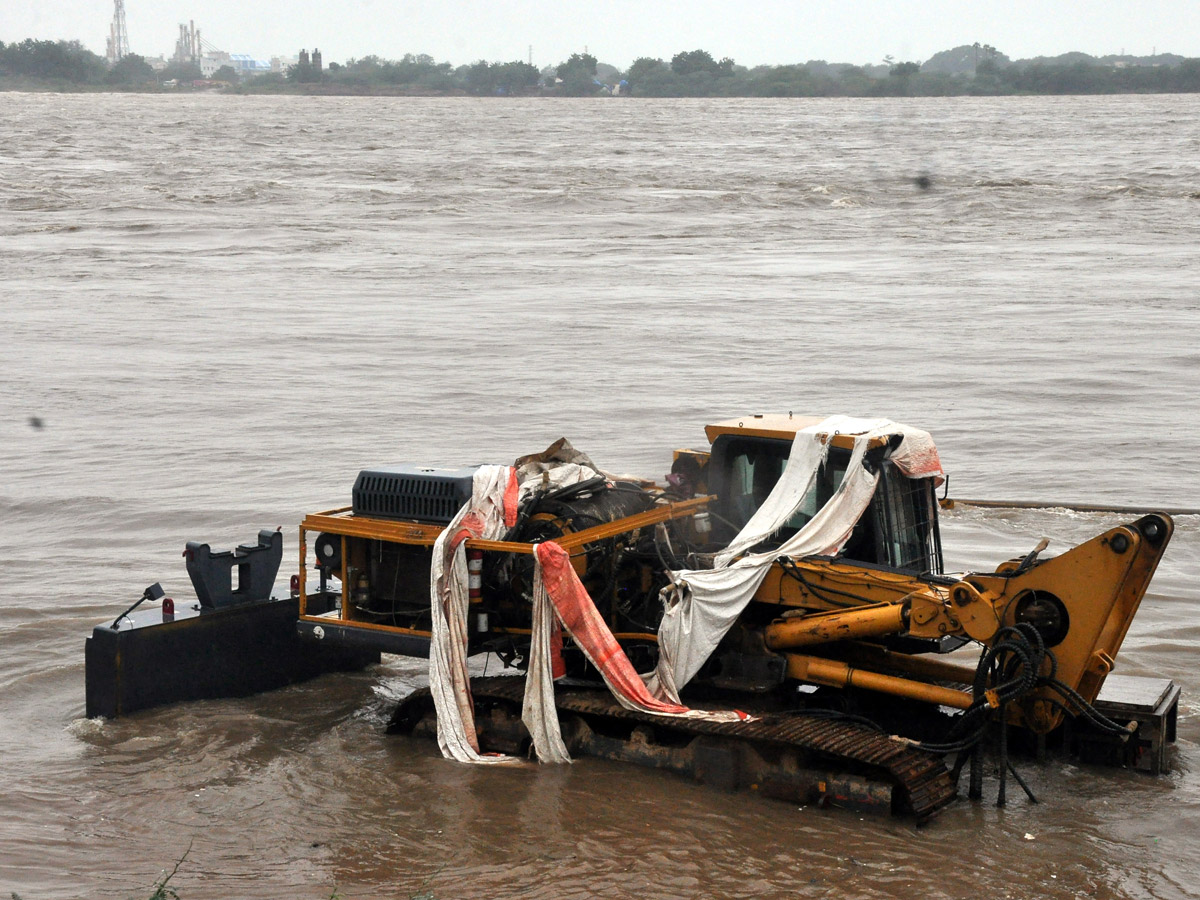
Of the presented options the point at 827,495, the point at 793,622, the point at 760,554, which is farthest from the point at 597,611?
the point at 827,495

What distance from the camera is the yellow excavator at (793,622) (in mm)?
9227

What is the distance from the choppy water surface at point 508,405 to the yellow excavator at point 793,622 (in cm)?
31

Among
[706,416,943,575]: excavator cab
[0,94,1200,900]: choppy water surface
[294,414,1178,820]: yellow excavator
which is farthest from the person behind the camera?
[706,416,943,575]: excavator cab

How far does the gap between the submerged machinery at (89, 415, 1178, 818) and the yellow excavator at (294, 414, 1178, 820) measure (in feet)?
0.05

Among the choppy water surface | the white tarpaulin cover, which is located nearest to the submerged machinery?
the white tarpaulin cover

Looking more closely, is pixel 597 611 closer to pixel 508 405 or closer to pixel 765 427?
pixel 765 427

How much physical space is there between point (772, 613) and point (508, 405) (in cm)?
1473

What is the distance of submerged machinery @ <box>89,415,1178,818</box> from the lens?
9.26 meters

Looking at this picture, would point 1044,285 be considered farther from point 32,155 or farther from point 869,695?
point 32,155

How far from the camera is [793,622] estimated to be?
987cm

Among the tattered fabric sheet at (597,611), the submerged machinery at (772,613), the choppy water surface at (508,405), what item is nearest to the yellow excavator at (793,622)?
the submerged machinery at (772,613)

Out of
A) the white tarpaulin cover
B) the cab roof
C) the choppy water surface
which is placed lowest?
the choppy water surface

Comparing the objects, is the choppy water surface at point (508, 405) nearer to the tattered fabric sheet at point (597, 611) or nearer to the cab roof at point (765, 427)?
the tattered fabric sheet at point (597, 611)

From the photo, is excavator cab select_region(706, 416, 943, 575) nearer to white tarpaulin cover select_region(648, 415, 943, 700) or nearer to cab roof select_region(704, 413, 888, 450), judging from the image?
cab roof select_region(704, 413, 888, 450)
